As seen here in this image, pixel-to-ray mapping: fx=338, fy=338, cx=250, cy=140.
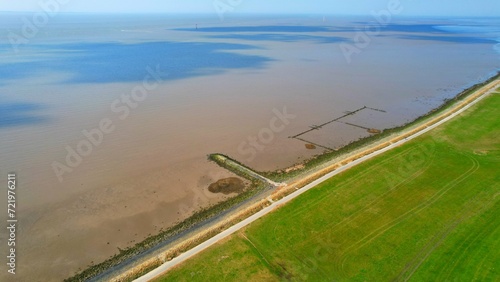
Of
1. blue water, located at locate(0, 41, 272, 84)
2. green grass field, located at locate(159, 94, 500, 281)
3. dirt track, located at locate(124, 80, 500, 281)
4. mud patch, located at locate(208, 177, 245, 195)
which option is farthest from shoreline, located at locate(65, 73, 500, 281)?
blue water, located at locate(0, 41, 272, 84)

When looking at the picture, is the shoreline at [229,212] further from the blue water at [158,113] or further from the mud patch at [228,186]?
the blue water at [158,113]

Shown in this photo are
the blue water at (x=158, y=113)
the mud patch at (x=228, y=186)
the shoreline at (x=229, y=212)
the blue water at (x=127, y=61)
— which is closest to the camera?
the shoreline at (x=229, y=212)

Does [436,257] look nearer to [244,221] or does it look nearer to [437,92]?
[244,221]

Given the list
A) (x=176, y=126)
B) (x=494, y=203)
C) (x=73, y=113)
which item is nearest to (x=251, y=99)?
(x=176, y=126)

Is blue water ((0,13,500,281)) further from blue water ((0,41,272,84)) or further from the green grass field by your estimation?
the green grass field

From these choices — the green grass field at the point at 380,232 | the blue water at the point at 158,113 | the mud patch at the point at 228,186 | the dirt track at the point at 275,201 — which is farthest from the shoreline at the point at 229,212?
the blue water at the point at 158,113

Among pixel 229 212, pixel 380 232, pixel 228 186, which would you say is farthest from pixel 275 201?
pixel 380 232

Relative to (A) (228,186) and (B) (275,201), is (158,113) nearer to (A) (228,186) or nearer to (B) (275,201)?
(A) (228,186)
